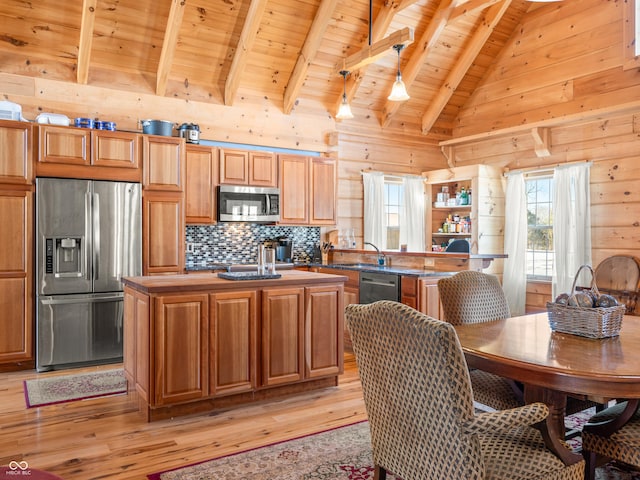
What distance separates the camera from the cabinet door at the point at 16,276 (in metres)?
4.42

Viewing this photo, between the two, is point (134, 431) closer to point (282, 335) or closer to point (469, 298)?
point (282, 335)

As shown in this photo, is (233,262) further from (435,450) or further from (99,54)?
(435,450)

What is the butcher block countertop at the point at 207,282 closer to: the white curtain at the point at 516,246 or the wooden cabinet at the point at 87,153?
the wooden cabinet at the point at 87,153

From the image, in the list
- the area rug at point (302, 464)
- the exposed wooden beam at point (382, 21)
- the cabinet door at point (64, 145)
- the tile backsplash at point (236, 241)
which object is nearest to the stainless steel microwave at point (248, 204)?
the tile backsplash at point (236, 241)

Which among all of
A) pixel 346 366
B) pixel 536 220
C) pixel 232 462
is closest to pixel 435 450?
pixel 232 462

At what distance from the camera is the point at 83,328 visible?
4.65 meters

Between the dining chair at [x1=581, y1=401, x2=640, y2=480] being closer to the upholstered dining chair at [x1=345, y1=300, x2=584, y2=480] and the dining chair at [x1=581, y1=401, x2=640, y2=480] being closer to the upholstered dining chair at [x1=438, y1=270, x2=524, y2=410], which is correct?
the upholstered dining chair at [x1=345, y1=300, x2=584, y2=480]

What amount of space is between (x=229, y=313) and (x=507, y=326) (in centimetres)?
175

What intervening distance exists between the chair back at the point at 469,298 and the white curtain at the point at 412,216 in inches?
175

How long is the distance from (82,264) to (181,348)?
6.59 feet

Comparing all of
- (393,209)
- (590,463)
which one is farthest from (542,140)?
(590,463)

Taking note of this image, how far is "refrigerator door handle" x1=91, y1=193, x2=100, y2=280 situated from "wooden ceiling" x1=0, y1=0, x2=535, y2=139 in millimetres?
1431

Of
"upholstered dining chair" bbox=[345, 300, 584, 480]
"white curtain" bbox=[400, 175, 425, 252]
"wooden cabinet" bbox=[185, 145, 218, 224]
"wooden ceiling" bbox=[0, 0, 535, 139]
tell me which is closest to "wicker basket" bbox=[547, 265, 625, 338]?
"upholstered dining chair" bbox=[345, 300, 584, 480]

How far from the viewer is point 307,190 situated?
20.7 ft
